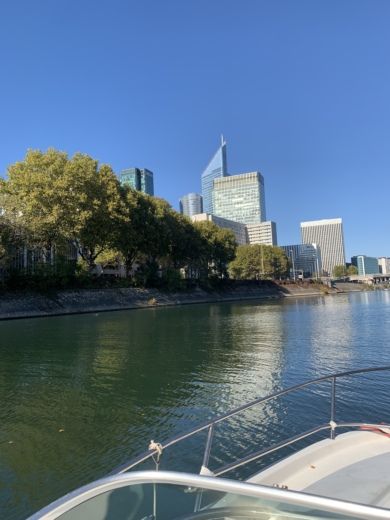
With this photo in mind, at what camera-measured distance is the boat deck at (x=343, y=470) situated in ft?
11.8

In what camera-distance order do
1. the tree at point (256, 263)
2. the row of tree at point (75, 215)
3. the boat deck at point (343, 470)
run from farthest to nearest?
the tree at point (256, 263) < the row of tree at point (75, 215) < the boat deck at point (343, 470)

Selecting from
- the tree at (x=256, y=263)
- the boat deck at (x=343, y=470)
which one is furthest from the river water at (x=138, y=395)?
the tree at (x=256, y=263)

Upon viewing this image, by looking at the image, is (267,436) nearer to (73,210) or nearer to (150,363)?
(150,363)

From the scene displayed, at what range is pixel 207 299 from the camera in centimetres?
8394

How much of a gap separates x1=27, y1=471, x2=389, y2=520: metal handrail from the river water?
419cm

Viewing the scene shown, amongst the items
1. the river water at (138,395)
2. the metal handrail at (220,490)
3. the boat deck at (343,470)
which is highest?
the metal handrail at (220,490)

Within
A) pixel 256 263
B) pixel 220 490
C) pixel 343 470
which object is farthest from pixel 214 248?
pixel 220 490

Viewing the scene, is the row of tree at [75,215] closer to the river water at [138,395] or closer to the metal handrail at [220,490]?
the river water at [138,395]

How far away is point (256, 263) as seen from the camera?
419 feet

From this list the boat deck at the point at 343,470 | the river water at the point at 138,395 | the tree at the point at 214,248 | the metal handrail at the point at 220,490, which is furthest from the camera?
the tree at the point at 214,248

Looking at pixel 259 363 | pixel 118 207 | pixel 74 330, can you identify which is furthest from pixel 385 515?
pixel 118 207

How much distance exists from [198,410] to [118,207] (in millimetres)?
49397

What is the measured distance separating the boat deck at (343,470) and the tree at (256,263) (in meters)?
118

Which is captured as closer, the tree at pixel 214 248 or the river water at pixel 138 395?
the river water at pixel 138 395
